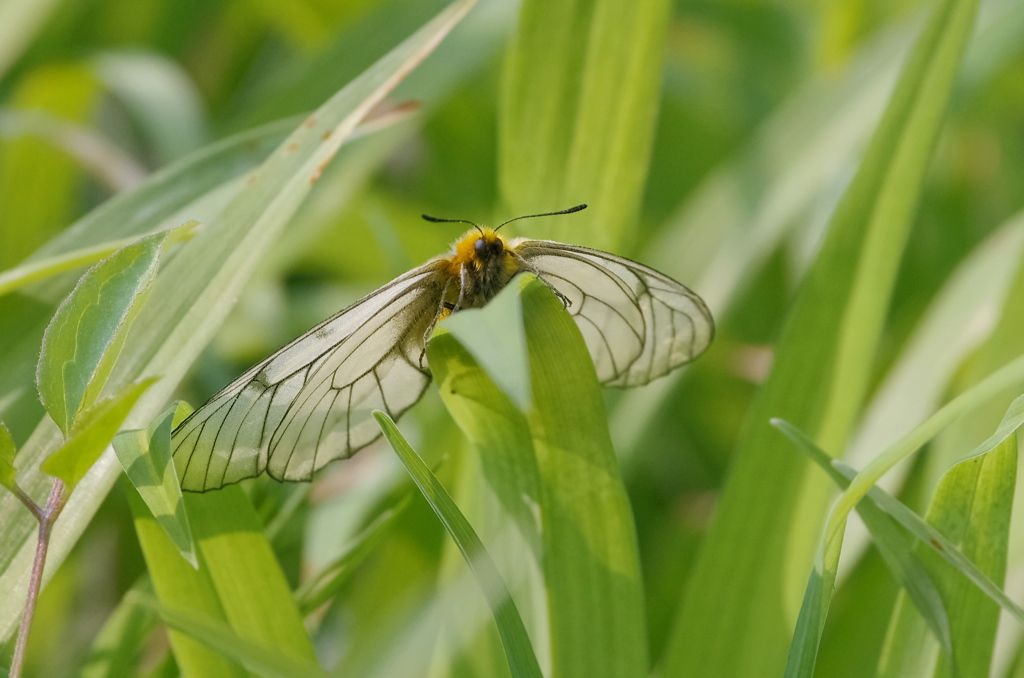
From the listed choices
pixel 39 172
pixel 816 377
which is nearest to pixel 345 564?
pixel 816 377

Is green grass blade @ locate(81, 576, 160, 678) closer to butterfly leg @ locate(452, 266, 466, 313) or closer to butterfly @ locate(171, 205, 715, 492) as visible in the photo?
butterfly @ locate(171, 205, 715, 492)

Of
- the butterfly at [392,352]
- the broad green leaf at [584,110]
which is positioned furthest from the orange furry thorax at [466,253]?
the broad green leaf at [584,110]

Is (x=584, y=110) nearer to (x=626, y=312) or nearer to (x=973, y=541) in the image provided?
(x=626, y=312)

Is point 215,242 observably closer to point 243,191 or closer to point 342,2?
point 243,191

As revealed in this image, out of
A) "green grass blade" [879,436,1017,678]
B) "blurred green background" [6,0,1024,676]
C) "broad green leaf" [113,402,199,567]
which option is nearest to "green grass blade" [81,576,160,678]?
"blurred green background" [6,0,1024,676]

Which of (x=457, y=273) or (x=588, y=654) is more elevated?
(x=457, y=273)

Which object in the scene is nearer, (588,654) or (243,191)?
(588,654)

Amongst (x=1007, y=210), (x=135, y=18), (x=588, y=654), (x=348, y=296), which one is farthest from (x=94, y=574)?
(x=1007, y=210)

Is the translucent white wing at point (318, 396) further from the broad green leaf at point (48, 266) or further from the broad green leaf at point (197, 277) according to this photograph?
the broad green leaf at point (48, 266)
